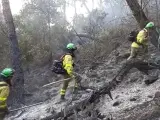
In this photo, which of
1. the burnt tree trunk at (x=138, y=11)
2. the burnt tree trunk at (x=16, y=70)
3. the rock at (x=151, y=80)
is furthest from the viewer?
the burnt tree trunk at (x=16, y=70)

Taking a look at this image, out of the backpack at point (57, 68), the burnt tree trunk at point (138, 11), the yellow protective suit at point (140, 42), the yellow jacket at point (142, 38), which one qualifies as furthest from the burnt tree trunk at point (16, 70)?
the burnt tree trunk at point (138, 11)

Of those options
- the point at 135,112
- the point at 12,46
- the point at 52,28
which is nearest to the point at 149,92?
the point at 135,112

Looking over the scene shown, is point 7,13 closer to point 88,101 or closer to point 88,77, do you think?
point 88,77

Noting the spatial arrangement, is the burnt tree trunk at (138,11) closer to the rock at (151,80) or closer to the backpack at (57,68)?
the rock at (151,80)

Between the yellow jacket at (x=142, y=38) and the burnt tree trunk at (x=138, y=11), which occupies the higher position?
the burnt tree trunk at (x=138, y=11)

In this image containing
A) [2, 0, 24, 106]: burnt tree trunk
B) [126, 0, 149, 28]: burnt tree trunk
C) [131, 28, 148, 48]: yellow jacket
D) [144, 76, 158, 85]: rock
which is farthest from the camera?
[2, 0, 24, 106]: burnt tree trunk

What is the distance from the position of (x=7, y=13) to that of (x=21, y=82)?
9.88 ft

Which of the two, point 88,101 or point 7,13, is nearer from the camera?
point 88,101

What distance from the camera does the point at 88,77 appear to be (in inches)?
475

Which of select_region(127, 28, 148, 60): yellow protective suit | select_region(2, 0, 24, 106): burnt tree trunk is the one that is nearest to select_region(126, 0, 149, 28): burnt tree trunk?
select_region(127, 28, 148, 60): yellow protective suit

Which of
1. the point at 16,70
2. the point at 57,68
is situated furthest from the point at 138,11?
the point at 16,70

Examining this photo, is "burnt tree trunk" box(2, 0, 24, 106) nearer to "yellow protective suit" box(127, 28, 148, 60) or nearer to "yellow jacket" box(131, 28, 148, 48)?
"yellow protective suit" box(127, 28, 148, 60)

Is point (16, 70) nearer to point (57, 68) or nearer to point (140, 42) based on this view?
point (57, 68)

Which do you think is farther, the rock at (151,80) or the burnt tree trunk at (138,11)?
the burnt tree trunk at (138,11)
